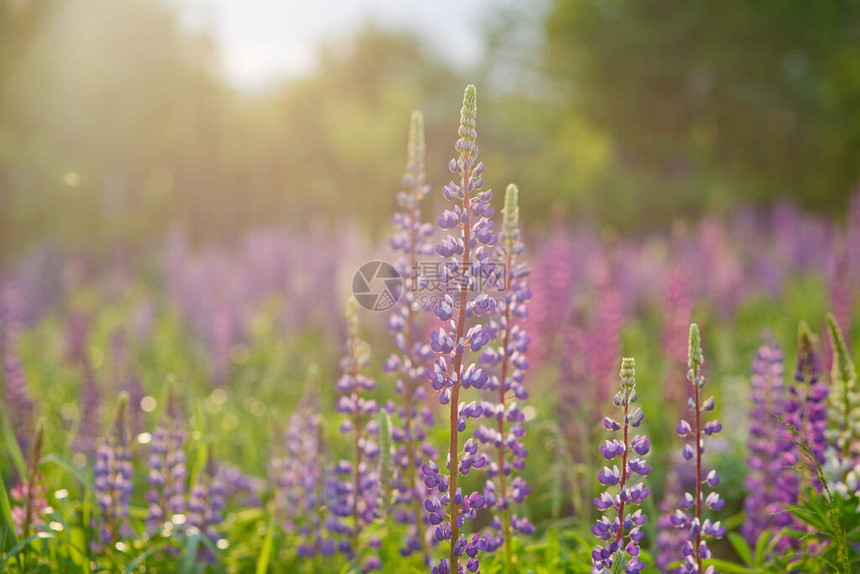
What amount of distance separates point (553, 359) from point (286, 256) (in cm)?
517

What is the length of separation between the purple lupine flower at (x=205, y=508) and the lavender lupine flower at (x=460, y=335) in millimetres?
1523

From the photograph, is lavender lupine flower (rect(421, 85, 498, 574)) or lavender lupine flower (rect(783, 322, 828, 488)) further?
lavender lupine flower (rect(783, 322, 828, 488))

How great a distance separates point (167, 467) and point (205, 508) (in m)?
0.28

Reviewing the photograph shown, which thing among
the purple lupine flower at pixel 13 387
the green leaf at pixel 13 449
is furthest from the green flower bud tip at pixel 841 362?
the purple lupine flower at pixel 13 387

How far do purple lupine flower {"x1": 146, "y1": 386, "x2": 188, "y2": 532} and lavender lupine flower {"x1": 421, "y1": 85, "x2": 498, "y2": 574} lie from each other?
5.29 feet

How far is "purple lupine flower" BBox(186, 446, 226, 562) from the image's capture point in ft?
10.7

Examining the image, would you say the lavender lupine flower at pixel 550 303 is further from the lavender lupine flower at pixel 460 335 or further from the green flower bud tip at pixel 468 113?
the green flower bud tip at pixel 468 113

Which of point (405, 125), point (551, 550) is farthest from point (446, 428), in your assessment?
point (405, 125)

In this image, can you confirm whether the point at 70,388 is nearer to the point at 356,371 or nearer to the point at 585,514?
the point at 356,371

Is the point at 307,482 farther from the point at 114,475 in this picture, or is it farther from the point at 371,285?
the point at 371,285

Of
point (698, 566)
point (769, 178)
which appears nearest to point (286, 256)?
point (698, 566)

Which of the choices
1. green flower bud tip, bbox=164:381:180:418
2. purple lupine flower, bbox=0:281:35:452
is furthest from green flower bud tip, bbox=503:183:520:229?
purple lupine flower, bbox=0:281:35:452

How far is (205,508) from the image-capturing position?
10.7ft

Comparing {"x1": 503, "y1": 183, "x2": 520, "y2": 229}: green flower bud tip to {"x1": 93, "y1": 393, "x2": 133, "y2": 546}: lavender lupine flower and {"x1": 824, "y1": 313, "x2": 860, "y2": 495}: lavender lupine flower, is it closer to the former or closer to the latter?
{"x1": 824, "y1": 313, "x2": 860, "y2": 495}: lavender lupine flower
